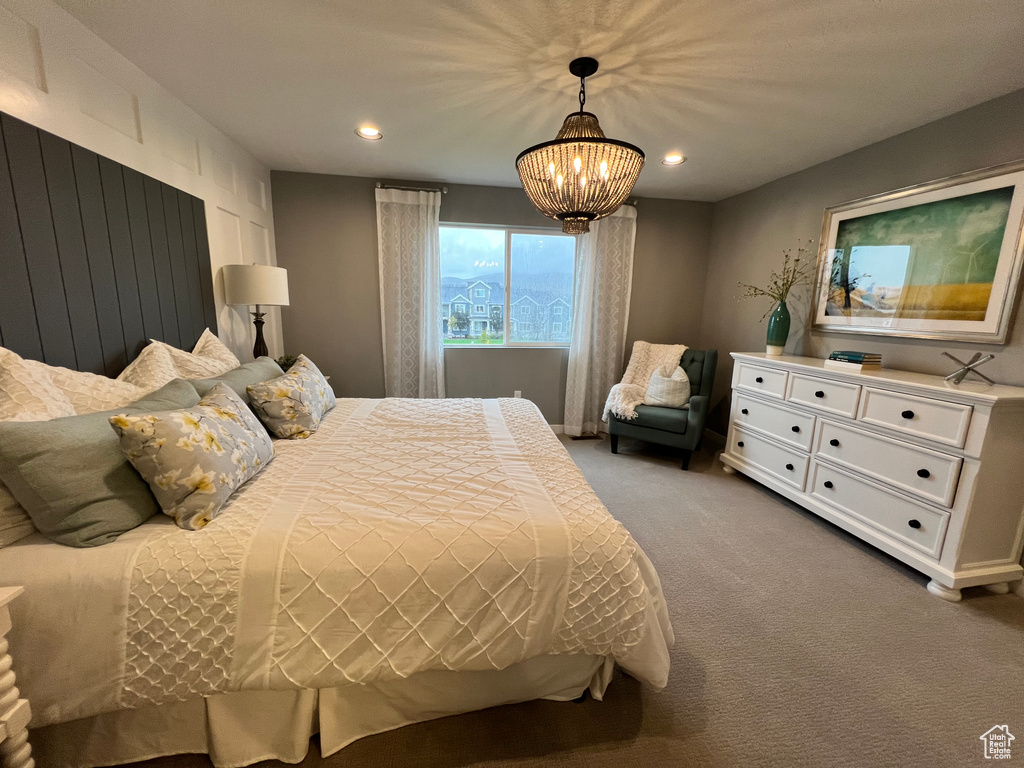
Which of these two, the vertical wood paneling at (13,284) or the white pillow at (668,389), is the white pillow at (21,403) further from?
the white pillow at (668,389)

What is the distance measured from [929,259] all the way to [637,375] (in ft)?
6.68

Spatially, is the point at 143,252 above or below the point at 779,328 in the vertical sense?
above

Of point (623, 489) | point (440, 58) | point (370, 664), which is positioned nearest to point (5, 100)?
point (440, 58)

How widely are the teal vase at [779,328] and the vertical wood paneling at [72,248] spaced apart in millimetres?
3955

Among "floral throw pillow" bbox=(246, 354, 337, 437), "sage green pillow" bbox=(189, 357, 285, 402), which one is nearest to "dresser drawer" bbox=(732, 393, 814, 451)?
"floral throw pillow" bbox=(246, 354, 337, 437)

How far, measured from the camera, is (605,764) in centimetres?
120

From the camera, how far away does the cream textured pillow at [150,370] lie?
1.68 metres

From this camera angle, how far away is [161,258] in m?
2.04

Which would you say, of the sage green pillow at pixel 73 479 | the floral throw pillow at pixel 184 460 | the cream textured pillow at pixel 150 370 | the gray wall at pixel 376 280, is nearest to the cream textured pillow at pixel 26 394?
the sage green pillow at pixel 73 479

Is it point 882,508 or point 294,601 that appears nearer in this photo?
point 294,601

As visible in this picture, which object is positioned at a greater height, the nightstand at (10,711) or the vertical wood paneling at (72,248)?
the vertical wood paneling at (72,248)

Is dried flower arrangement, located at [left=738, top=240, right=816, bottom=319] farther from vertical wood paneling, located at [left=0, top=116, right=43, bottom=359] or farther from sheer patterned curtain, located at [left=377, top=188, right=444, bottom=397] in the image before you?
vertical wood paneling, located at [left=0, top=116, right=43, bottom=359]

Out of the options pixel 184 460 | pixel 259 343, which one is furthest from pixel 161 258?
pixel 184 460

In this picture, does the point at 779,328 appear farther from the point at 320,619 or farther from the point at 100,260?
the point at 100,260
